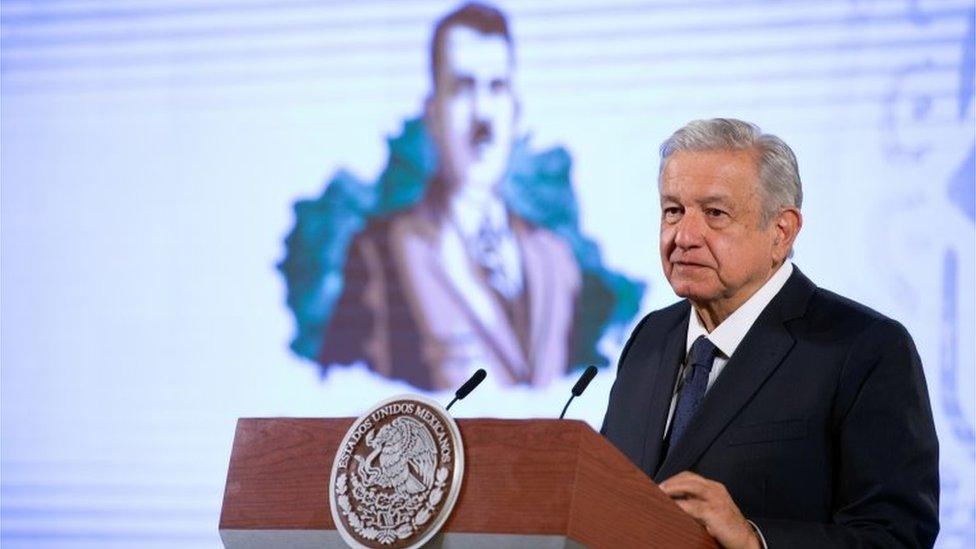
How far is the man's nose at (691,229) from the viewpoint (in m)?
2.61

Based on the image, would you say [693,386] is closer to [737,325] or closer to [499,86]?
[737,325]

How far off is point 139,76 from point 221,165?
46 cm

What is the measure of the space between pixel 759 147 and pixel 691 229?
0.19 m

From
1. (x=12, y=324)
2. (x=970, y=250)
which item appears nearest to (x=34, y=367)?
(x=12, y=324)

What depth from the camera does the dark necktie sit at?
260 centimetres

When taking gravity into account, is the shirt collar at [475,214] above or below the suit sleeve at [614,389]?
above

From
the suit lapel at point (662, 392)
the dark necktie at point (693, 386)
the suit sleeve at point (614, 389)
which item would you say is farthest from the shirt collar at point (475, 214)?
the dark necktie at point (693, 386)

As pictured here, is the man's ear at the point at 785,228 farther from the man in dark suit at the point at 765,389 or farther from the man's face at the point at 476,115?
the man's face at the point at 476,115

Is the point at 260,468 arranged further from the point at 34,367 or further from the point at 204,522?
the point at 34,367

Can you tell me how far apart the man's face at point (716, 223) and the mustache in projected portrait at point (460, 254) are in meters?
1.53

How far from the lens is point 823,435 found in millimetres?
2434

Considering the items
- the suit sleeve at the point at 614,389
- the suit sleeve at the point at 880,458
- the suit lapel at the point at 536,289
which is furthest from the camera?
the suit lapel at the point at 536,289

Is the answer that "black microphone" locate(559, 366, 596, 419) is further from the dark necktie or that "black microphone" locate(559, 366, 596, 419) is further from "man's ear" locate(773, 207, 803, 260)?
"man's ear" locate(773, 207, 803, 260)

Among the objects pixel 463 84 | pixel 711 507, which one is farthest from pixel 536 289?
pixel 711 507
